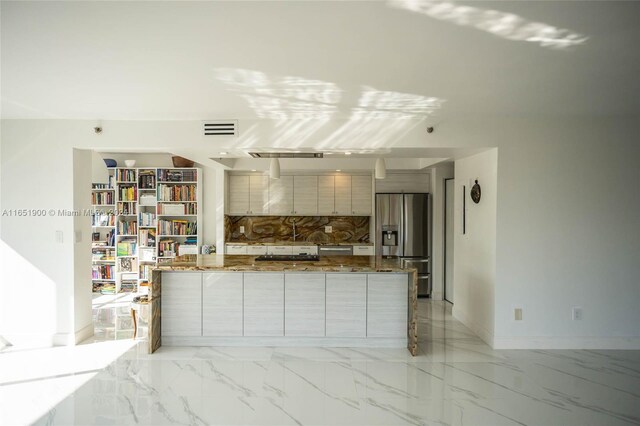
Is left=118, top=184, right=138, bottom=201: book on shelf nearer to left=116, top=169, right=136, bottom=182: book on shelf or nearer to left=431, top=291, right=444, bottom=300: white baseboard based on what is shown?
left=116, top=169, right=136, bottom=182: book on shelf

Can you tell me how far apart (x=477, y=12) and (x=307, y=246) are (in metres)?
5.58

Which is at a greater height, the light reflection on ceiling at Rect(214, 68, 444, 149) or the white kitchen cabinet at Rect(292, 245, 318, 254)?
the light reflection on ceiling at Rect(214, 68, 444, 149)

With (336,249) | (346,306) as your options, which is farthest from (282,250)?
(346,306)

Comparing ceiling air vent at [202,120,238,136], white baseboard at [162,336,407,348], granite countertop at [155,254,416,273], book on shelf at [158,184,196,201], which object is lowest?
white baseboard at [162,336,407,348]

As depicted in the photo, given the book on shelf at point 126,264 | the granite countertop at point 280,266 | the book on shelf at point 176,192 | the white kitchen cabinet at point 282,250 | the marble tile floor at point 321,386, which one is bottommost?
the marble tile floor at point 321,386

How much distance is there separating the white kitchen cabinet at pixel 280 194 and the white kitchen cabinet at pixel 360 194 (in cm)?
111

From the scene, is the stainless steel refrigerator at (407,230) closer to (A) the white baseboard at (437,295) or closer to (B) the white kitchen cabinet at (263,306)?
(A) the white baseboard at (437,295)

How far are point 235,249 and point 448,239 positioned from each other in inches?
141

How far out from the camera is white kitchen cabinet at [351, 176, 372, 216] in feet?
25.2

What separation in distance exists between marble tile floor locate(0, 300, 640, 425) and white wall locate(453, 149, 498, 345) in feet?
1.76

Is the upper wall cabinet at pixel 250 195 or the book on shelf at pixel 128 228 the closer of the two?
the book on shelf at pixel 128 228

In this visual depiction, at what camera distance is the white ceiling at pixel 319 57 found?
2195 mm

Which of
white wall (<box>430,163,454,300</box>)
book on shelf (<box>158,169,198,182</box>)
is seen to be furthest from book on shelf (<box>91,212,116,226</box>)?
white wall (<box>430,163,454,300</box>)

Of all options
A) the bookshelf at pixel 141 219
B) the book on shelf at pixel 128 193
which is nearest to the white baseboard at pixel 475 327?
the bookshelf at pixel 141 219
